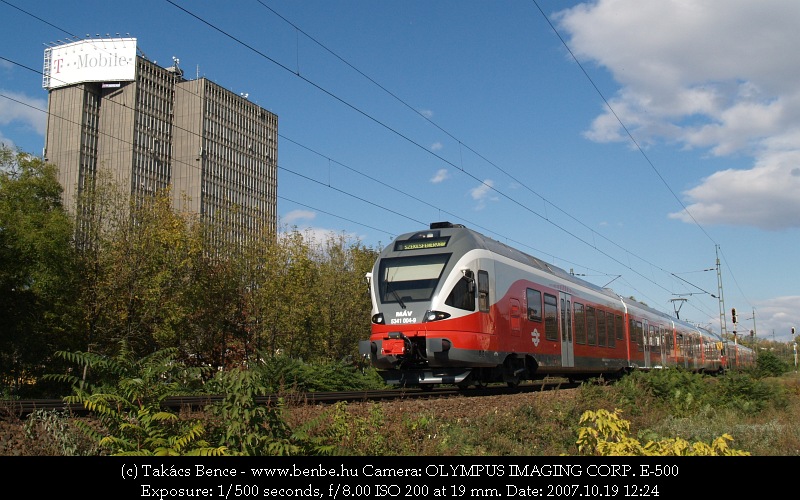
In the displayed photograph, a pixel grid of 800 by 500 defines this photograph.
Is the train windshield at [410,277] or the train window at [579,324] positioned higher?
the train windshield at [410,277]

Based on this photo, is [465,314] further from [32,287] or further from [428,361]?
[32,287]

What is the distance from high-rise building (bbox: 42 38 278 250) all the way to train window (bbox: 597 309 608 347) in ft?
349

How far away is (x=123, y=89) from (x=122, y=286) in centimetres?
11318

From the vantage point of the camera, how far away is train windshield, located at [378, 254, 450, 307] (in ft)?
52.3

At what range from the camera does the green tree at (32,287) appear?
30.4 metres

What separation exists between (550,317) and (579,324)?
261 centimetres

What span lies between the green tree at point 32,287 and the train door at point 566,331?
70.0 feet

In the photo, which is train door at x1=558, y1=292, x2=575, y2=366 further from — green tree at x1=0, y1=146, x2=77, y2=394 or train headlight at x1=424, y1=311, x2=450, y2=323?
green tree at x1=0, y1=146, x2=77, y2=394

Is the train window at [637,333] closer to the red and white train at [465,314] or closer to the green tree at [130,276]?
the red and white train at [465,314]

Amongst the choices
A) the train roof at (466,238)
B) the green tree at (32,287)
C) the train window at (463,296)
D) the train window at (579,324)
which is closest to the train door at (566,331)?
the train window at (579,324)

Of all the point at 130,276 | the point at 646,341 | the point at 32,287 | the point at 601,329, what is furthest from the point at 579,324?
the point at 32,287

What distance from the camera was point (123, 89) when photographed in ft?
439

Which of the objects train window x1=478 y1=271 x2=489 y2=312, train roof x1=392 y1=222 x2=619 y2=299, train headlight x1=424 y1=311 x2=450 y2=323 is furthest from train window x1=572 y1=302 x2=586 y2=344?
train headlight x1=424 y1=311 x2=450 y2=323

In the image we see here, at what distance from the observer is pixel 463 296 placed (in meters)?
15.8
